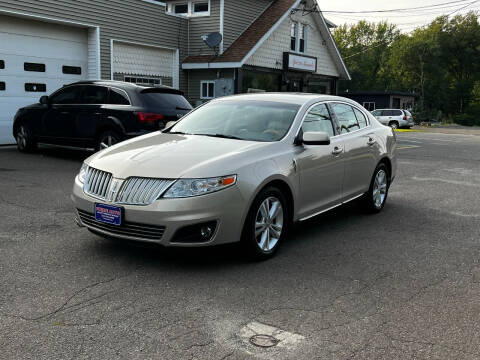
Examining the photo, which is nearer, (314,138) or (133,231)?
(133,231)

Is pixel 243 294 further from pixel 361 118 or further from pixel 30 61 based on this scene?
pixel 30 61

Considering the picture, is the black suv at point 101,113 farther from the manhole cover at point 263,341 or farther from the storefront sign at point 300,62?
the storefront sign at point 300,62

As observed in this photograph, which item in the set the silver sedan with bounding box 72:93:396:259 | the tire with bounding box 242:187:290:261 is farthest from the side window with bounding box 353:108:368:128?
the tire with bounding box 242:187:290:261

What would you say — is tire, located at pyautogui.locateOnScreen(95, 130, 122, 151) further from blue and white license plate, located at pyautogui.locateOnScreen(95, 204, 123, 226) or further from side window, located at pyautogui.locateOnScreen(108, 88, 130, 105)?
blue and white license plate, located at pyautogui.locateOnScreen(95, 204, 123, 226)

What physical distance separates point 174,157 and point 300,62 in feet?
70.3

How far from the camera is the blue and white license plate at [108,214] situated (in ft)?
14.5

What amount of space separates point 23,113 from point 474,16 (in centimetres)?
7235

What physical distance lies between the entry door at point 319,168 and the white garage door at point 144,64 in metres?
12.7

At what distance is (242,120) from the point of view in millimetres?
5738

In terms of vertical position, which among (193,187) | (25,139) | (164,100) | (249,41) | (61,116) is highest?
(249,41)

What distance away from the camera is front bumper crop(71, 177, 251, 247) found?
14.1ft

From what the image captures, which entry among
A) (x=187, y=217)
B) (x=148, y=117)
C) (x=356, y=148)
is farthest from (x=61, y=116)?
(x=187, y=217)

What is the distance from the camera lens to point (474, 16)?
70688 mm

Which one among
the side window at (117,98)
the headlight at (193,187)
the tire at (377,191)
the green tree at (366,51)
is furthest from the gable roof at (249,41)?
the green tree at (366,51)
